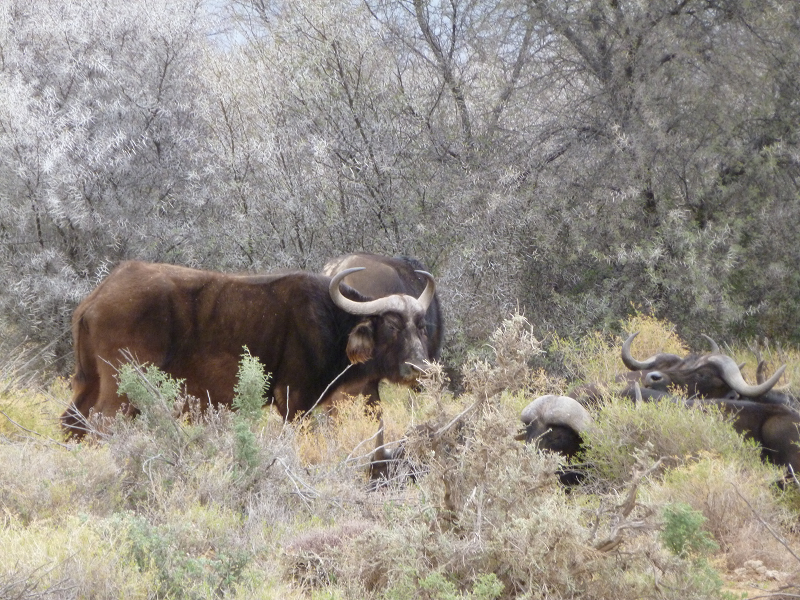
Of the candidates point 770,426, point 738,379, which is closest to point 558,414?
A: point 770,426

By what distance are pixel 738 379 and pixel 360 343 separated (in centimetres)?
361

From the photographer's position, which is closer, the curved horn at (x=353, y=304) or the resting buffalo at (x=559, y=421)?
the resting buffalo at (x=559, y=421)

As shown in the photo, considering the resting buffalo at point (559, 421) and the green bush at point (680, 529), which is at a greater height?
the green bush at point (680, 529)

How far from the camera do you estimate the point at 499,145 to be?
45.6 feet

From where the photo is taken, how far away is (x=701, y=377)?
9.39 metres

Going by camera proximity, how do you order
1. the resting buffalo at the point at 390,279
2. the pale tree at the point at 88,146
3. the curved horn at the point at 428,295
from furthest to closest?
1. the pale tree at the point at 88,146
2. the resting buffalo at the point at 390,279
3. the curved horn at the point at 428,295

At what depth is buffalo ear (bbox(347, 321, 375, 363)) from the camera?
893 cm

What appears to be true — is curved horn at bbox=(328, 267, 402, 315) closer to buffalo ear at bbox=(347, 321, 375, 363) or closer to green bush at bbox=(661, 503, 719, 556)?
buffalo ear at bbox=(347, 321, 375, 363)

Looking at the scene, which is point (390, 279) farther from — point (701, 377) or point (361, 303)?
point (701, 377)

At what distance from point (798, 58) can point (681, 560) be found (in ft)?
34.1

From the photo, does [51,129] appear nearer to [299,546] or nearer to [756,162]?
[299,546]

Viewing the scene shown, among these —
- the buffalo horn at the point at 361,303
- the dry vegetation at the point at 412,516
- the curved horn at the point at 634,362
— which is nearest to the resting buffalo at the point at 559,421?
the dry vegetation at the point at 412,516

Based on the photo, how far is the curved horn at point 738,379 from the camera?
8.59m

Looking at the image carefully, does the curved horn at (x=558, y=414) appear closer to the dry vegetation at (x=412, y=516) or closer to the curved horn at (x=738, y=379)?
the dry vegetation at (x=412, y=516)
